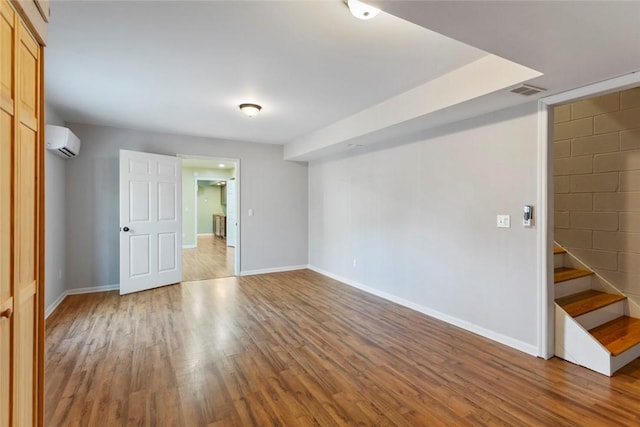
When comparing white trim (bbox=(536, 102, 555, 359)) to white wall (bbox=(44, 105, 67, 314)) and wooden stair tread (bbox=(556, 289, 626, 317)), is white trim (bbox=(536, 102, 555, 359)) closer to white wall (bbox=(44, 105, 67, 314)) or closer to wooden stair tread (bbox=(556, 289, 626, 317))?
wooden stair tread (bbox=(556, 289, 626, 317))

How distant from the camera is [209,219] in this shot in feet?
41.4

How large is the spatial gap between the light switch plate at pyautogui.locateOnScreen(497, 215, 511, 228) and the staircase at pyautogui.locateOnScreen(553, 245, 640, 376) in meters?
0.79

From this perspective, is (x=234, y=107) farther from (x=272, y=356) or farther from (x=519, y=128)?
(x=519, y=128)

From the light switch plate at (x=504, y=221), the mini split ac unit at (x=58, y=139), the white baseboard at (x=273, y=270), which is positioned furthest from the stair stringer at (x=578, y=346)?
the mini split ac unit at (x=58, y=139)

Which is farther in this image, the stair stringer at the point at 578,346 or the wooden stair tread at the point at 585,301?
the wooden stair tread at the point at 585,301

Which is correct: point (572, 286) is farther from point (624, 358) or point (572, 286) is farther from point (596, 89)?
point (596, 89)

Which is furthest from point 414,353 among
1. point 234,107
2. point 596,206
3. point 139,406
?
point 234,107

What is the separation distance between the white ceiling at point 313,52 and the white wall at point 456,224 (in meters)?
0.36

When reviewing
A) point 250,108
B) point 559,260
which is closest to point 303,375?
point 250,108

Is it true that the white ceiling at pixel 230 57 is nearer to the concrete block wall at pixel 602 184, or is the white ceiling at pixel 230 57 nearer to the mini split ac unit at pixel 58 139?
the mini split ac unit at pixel 58 139

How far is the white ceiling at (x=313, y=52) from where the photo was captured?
1.62m

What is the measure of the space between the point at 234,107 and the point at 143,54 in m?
1.37

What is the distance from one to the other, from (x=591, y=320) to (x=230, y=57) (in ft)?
13.0

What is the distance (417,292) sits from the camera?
386 centimetres
